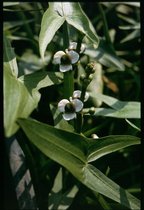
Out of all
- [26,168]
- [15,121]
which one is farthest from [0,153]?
[15,121]

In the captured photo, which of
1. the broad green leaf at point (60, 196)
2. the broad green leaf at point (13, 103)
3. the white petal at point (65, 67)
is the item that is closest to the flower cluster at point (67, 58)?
the white petal at point (65, 67)

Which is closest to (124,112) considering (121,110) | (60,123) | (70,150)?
(121,110)

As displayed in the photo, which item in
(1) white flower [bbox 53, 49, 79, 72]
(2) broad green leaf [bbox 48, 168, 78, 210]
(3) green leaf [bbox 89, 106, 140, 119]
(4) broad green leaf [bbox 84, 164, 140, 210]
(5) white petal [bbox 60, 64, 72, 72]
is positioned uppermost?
(1) white flower [bbox 53, 49, 79, 72]

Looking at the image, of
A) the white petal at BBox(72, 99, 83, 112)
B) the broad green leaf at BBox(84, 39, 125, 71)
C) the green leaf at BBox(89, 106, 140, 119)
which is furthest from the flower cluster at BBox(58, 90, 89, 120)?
the broad green leaf at BBox(84, 39, 125, 71)

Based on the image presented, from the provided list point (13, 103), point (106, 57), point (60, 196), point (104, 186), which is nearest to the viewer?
point (13, 103)

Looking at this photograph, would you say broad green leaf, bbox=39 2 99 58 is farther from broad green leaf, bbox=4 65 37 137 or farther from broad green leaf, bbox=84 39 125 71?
broad green leaf, bbox=84 39 125 71

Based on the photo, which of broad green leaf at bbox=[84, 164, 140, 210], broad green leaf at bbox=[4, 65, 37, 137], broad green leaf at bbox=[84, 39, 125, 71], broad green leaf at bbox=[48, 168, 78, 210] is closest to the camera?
broad green leaf at bbox=[4, 65, 37, 137]

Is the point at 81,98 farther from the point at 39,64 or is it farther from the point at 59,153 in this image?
the point at 39,64

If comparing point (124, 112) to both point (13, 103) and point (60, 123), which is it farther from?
point (13, 103)
